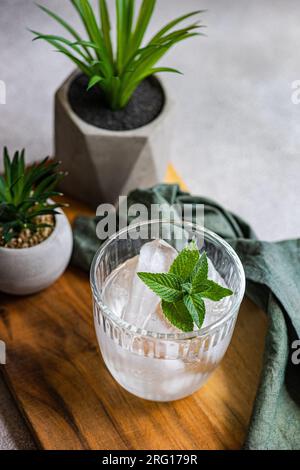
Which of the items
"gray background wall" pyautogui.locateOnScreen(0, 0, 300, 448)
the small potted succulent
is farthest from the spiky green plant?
"gray background wall" pyautogui.locateOnScreen(0, 0, 300, 448)

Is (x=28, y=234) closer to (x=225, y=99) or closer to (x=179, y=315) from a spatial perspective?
(x=179, y=315)

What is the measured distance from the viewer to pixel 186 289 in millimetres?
901

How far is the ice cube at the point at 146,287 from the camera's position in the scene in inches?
36.4

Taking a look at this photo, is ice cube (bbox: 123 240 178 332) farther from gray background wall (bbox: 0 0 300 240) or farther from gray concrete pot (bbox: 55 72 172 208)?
gray background wall (bbox: 0 0 300 240)

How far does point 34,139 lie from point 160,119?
37 centimetres

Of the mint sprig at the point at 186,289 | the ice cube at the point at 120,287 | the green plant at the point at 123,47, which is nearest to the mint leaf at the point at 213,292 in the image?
the mint sprig at the point at 186,289

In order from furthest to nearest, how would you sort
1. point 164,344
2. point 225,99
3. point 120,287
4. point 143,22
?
point 225,99 → point 143,22 → point 120,287 → point 164,344

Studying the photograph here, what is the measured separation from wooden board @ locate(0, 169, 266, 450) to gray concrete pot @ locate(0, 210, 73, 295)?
0.10ft

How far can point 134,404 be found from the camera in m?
0.98

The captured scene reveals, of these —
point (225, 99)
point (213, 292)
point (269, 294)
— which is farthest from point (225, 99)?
point (213, 292)

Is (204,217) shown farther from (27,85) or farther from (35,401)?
(27,85)

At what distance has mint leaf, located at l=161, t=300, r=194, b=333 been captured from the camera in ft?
2.92

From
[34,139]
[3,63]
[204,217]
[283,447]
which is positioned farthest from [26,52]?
[283,447]

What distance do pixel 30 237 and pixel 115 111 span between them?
256mm
